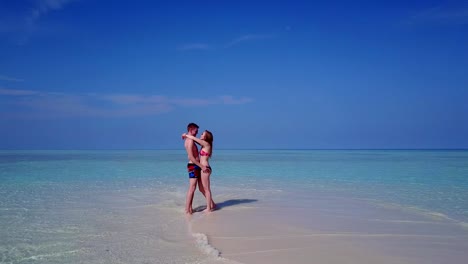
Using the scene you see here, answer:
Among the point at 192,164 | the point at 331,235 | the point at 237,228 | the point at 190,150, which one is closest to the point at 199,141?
the point at 190,150

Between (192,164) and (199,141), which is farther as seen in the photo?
(192,164)

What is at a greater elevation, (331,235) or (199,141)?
(199,141)

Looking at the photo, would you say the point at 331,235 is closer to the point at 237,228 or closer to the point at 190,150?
the point at 237,228

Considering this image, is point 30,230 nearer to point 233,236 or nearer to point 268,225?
point 233,236

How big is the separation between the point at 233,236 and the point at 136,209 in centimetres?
345

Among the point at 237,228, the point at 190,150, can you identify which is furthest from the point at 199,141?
the point at 237,228

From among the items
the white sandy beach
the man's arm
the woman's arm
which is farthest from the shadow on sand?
the woman's arm

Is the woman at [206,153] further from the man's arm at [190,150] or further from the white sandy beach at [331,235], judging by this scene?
the white sandy beach at [331,235]

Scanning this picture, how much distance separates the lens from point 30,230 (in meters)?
5.87

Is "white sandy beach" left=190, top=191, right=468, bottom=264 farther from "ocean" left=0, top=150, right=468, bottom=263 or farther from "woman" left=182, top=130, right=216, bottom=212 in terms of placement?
"woman" left=182, top=130, right=216, bottom=212

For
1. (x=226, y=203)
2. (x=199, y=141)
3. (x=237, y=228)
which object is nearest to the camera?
(x=237, y=228)

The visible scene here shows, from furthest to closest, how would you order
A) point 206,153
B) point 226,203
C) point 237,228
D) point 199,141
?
point 226,203 → point 206,153 → point 199,141 → point 237,228

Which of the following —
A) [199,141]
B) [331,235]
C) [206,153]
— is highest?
[199,141]

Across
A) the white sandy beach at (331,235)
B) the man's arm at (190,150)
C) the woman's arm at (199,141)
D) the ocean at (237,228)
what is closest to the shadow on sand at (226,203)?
the ocean at (237,228)
